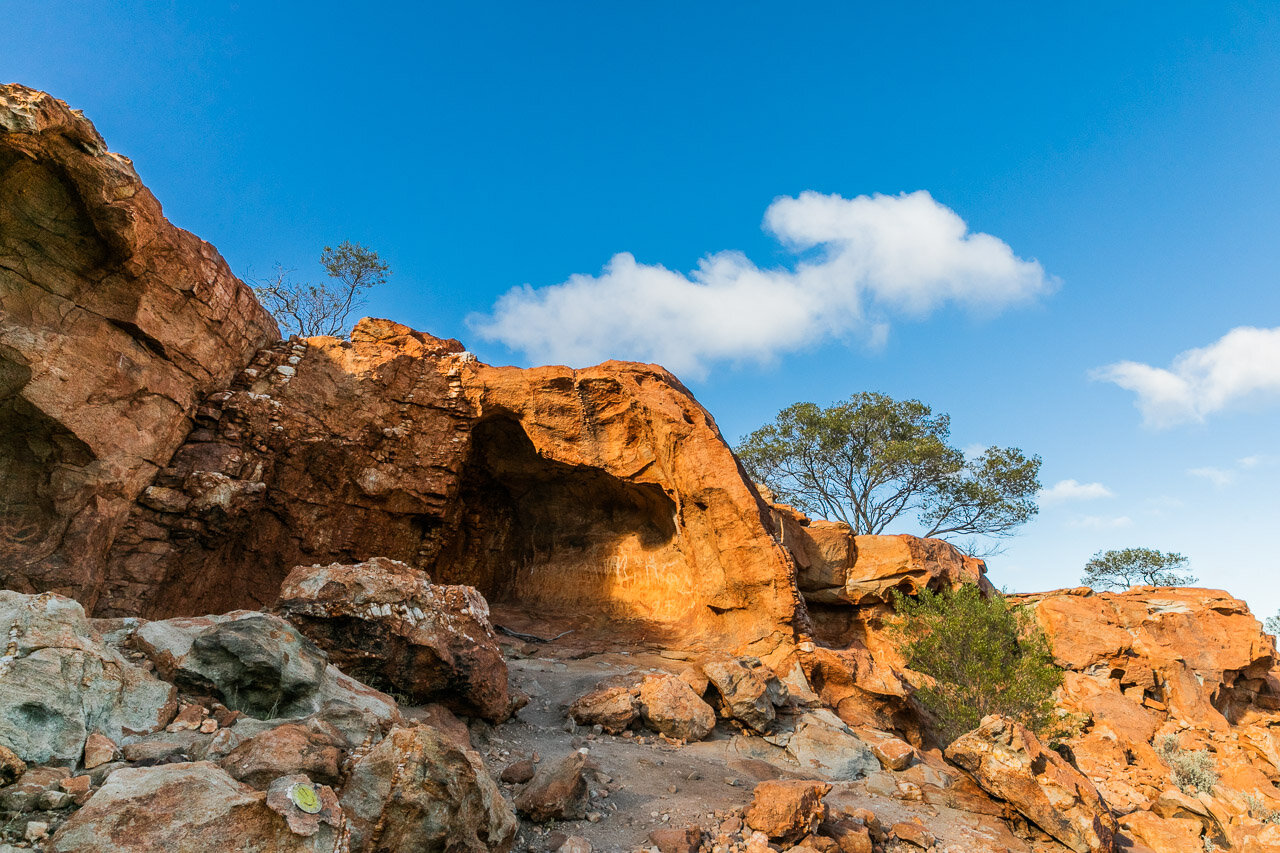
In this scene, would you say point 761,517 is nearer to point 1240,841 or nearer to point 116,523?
point 1240,841

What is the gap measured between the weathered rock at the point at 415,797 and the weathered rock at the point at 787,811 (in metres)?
2.72

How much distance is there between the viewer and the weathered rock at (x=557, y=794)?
18.6ft

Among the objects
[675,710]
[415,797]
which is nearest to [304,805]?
[415,797]

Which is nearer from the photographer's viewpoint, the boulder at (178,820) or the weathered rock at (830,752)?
the boulder at (178,820)

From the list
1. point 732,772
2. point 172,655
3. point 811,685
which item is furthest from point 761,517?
point 172,655

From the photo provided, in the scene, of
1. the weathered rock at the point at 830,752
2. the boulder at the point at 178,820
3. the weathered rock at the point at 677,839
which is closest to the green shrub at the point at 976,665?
the weathered rock at the point at 830,752

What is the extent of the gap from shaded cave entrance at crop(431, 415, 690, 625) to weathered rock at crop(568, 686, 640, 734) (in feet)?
17.3

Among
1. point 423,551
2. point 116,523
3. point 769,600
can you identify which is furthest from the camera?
point 423,551

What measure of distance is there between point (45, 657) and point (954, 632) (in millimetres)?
13273

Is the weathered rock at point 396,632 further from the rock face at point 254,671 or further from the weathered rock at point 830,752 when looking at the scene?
the weathered rock at point 830,752

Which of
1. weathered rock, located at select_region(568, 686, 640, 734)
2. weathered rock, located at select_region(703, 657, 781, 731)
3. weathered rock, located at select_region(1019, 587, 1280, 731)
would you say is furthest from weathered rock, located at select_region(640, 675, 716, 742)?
weathered rock, located at select_region(1019, 587, 1280, 731)

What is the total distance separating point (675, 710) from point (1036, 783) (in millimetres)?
4441

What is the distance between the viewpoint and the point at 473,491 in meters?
15.5

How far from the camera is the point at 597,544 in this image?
15500 millimetres
